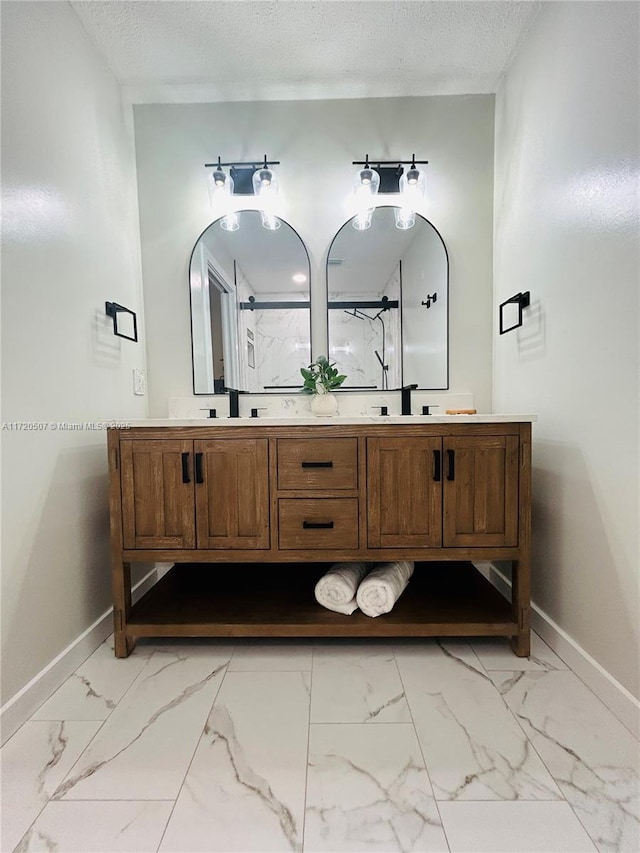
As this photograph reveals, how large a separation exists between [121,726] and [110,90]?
8.11 ft

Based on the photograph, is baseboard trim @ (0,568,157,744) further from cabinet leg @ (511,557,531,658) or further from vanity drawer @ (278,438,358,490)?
cabinet leg @ (511,557,531,658)

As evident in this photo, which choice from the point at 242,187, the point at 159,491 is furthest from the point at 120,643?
the point at 242,187

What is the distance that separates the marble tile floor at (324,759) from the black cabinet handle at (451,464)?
2.11ft

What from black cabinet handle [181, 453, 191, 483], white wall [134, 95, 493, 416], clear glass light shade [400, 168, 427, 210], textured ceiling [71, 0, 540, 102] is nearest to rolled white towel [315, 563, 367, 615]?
black cabinet handle [181, 453, 191, 483]

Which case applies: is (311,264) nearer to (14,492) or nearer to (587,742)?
(14,492)

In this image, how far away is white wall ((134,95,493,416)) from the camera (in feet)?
6.30

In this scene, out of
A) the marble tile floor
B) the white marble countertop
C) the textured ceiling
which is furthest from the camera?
the textured ceiling

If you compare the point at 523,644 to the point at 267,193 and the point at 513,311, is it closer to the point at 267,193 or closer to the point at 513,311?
the point at 513,311

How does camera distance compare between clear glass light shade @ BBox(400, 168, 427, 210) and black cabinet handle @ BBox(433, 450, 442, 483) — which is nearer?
black cabinet handle @ BBox(433, 450, 442, 483)

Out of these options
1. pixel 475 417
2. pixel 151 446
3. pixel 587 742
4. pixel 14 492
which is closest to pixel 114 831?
pixel 14 492

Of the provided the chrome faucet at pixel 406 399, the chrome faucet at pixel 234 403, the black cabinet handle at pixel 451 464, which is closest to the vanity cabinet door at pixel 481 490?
the black cabinet handle at pixel 451 464

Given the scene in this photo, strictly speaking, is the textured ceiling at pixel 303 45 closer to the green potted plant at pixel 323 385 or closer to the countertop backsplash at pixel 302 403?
the green potted plant at pixel 323 385

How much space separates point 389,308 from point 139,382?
1291 mm

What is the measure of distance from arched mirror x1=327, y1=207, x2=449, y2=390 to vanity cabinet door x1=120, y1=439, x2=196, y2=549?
928 mm
